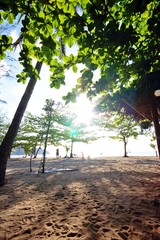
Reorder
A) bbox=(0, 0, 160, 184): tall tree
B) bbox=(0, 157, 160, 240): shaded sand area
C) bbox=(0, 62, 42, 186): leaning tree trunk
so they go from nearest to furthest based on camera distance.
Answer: bbox=(0, 0, 160, 184): tall tree < bbox=(0, 157, 160, 240): shaded sand area < bbox=(0, 62, 42, 186): leaning tree trunk

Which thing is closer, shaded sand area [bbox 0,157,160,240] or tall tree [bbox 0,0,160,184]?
tall tree [bbox 0,0,160,184]

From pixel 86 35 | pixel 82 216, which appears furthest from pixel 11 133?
pixel 86 35

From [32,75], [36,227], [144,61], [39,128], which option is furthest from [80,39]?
[39,128]

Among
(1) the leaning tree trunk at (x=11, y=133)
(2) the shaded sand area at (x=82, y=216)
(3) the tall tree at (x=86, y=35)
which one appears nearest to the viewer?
(3) the tall tree at (x=86, y=35)

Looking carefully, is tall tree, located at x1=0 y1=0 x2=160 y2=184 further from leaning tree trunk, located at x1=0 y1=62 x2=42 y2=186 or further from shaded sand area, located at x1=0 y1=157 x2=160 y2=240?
leaning tree trunk, located at x1=0 y1=62 x2=42 y2=186

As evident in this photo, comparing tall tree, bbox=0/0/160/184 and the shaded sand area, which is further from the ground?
tall tree, bbox=0/0/160/184

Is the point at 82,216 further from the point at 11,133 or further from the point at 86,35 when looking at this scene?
the point at 11,133

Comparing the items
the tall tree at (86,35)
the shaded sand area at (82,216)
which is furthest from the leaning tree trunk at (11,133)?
the tall tree at (86,35)

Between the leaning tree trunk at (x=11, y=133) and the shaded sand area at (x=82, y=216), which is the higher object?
the leaning tree trunk at (x=11, y=133)

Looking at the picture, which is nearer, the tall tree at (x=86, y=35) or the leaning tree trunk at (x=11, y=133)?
the tall tree at (x=86, y=35)

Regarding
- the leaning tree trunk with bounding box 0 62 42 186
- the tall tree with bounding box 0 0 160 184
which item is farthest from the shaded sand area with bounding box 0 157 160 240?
the tall tree with bounding box 0 0 160 184

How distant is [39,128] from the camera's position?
1164 inches

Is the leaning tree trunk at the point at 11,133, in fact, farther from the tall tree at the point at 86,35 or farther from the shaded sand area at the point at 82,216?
the tall tree at the point at 86,35

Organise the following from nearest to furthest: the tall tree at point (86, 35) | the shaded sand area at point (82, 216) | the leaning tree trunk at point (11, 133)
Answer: the tall tree at point (86, 35) → the shaded sand area at point (82, 216) → the leaning tree trunk at point (11, 133)
